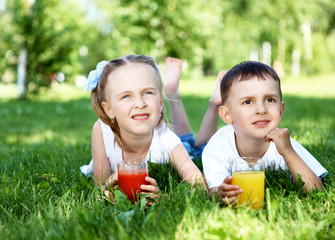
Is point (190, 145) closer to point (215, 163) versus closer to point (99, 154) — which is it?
point (99, 154)

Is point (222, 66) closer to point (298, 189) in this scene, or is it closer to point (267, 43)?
point (267, 43)

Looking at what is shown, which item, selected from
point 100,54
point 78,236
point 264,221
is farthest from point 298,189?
point 100,54

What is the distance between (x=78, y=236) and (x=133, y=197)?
66 cm

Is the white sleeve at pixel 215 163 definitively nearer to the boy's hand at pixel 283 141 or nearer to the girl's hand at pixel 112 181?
the boy's hand at pixel 283 141

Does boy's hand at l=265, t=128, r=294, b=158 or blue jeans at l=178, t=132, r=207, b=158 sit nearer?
boy's hand at l=265, t=128, r=294, b=158

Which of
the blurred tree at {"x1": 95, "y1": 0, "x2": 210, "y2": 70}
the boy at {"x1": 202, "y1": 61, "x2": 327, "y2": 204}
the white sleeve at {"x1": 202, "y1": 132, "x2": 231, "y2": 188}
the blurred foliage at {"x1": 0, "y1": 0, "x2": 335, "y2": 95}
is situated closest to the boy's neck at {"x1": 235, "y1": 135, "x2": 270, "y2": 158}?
the boy at {"x1": 202, "y1": 61, "x2": 327, "y2": 204}

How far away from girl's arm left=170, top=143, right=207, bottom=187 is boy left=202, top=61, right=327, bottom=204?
0.07 metres

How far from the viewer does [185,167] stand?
8.07ft

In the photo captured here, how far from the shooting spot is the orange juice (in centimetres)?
189

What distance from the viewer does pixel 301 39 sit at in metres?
24.8

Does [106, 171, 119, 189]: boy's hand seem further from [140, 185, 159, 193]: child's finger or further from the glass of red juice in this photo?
[140, 185, 159, 193]: child's finger

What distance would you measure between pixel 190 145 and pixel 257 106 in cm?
151

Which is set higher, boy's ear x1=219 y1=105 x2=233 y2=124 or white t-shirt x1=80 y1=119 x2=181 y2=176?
boy's ear x1=219 y1=105 x2=233 y2=124

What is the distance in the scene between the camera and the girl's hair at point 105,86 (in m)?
2.57
